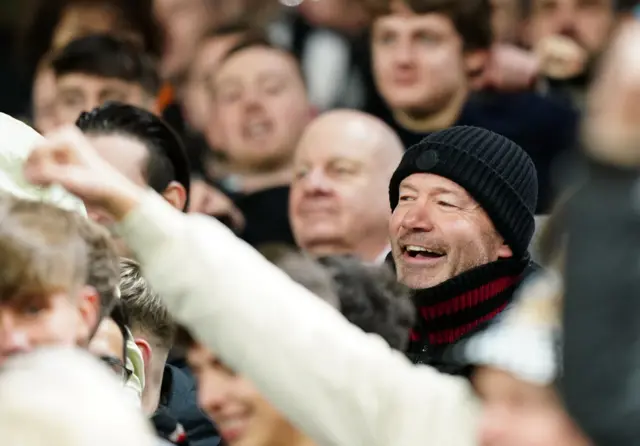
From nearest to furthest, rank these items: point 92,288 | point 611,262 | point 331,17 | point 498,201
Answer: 1. point 611,262
2. point 92,288
3. point 498,201
4. point 331,17

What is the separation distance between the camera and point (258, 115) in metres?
6.94

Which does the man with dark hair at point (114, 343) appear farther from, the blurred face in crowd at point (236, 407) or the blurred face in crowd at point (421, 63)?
the blurred face in crowd at point (421, 63)

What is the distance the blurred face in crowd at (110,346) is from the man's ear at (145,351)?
0.83 feet

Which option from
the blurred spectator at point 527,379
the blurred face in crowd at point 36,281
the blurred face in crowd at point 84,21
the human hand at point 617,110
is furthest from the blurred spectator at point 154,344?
the blurred face in crowd at point 84,21

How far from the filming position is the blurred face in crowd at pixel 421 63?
20.9 feet

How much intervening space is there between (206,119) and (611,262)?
534 centimetres

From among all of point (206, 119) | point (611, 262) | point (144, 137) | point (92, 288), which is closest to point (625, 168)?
point (611, 262)

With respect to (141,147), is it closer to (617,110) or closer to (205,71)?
(205,71)

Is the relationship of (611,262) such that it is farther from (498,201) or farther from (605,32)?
(605,32)

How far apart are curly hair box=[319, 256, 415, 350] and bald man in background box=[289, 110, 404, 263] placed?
1.86m

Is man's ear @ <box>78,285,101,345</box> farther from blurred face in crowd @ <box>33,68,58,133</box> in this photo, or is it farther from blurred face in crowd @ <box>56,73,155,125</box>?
blurred face in crowd @ <box>33,68,58,133</box>

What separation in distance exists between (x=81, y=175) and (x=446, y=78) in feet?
11.7

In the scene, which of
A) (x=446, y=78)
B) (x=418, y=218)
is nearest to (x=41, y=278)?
(x=418, y=218)

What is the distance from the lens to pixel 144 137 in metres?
5.36
